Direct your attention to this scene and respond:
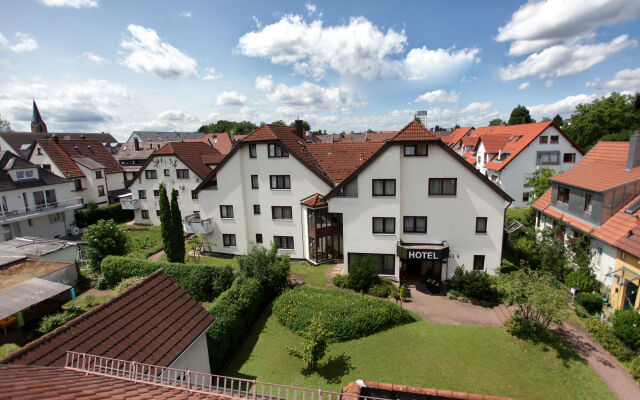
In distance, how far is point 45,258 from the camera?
2605 centimetres

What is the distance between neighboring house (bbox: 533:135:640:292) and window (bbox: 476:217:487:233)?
5.96 meters

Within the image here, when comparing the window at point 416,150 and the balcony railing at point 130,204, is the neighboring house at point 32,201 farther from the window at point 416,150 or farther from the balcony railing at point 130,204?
the window at point 416,150

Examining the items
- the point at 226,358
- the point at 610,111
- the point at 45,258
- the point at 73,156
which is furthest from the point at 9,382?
the point at 610,111

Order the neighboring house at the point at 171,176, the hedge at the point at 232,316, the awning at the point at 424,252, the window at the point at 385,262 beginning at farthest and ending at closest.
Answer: the neighboring house at the point at 171,176 → the window at the point at 385,262 → the awning at the point at 424,252 → the hedge at the point at 232,316

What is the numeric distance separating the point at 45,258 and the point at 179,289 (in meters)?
21.1

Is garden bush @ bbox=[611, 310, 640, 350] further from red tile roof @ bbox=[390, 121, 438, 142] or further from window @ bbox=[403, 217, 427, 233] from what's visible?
red tile roof @ bbox=[390, 121, 438, 142]

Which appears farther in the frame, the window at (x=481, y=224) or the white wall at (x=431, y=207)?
the window at (x=481, y=224)

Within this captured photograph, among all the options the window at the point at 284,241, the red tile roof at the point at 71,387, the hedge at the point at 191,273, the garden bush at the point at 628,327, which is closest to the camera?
the red tile roof at the point at 71,387

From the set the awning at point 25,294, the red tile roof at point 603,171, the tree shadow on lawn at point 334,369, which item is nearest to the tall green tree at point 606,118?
the red tile roof at point 603,171

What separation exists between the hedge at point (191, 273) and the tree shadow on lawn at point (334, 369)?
981 cm

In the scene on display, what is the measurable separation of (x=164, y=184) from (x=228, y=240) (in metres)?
15.7

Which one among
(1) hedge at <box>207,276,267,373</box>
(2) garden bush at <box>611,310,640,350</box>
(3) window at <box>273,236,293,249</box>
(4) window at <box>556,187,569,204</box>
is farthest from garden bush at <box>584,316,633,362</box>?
(3) window at <box>273,236,293,249</box>

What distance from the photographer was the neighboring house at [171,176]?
3916cm

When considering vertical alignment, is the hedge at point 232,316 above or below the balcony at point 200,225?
below
